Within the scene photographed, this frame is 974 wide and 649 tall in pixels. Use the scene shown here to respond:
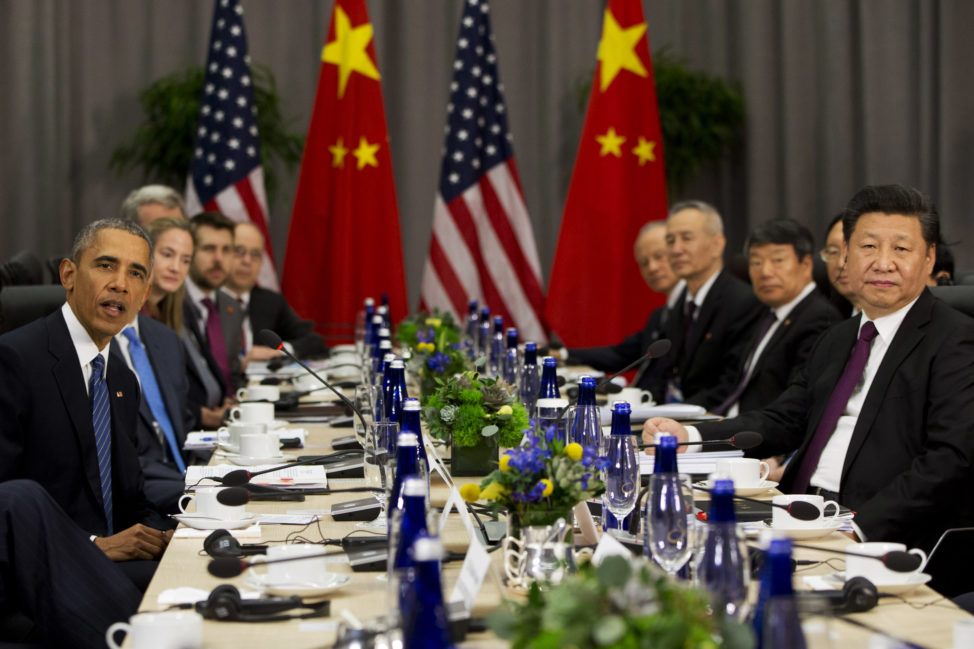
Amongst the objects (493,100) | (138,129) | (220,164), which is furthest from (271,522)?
(138,129)

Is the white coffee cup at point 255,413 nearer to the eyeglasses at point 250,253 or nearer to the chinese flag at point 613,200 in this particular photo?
the eyeglasses at point 250,253

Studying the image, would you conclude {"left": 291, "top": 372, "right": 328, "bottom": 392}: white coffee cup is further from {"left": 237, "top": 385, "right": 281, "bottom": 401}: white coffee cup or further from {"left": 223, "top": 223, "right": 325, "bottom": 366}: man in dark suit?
{"left": 223, "top": 223, "right": 325, "bottom": 366}: man in dark suit

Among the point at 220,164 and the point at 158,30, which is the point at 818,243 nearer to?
the point at 220,164

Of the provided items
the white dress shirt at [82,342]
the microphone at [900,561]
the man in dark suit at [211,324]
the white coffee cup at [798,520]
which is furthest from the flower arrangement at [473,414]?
the man in dark suit at [211,324]

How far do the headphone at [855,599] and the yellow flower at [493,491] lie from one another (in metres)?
0.49

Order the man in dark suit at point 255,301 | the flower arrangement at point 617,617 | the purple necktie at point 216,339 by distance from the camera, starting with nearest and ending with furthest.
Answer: the flower arrangement at point 617,617, the purple necktie at point 216,339, the man in dark suit at point 255,301

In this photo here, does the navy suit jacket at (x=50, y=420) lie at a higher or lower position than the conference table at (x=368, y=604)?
higher

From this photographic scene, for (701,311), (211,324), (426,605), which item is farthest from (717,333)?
(426,605)

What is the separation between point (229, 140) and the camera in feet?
23.2

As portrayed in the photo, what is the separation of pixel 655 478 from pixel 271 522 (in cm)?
92

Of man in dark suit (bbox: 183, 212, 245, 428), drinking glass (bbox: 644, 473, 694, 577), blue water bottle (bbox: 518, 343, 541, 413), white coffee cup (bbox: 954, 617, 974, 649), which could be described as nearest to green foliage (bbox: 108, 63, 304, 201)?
man in dark suit (bbox: 183, 212, 245, 428)

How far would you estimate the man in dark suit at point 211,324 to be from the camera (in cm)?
456

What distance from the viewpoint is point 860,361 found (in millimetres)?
2850

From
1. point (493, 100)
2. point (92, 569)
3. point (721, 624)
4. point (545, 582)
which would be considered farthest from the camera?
point (493, 100)
